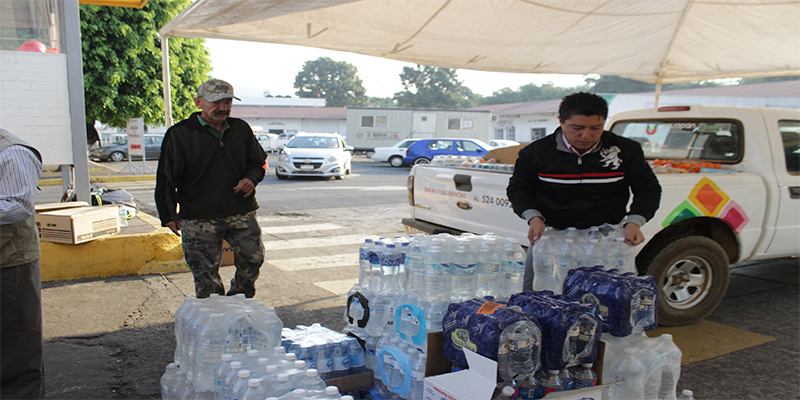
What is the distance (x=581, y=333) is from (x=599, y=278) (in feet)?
1.67

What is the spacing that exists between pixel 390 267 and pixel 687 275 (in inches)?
117

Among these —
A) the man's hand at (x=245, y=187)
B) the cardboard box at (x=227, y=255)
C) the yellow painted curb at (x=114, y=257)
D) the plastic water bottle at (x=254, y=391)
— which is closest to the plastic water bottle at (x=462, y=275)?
the plastic water bottle at (x=254, y=391)

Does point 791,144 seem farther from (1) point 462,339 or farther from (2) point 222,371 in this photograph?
(2) point 222,371

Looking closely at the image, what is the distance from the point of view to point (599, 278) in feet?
8.89

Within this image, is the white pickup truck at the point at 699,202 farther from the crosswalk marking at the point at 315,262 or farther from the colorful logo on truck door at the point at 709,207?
the crosswalk marking at the point at 315,262

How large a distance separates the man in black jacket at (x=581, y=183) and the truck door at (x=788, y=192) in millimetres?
2707

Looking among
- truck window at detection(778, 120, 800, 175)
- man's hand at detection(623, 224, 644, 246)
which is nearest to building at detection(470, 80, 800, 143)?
truck window at detection(778, 120, 800, 175)

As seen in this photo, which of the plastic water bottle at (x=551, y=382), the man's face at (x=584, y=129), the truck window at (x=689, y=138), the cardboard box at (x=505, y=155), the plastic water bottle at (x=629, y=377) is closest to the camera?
the plastic water bottle at (x=551, y=382)

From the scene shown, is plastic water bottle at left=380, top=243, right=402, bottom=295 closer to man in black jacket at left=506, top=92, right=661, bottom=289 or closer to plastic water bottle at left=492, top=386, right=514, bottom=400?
man in black jacket at left=506, top=92, right=661, bottom=289

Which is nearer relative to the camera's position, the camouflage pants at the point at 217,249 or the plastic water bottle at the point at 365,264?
the plastic water bottle at the point at 365,264

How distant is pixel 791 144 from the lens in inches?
206

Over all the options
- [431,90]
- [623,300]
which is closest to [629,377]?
[623,300]

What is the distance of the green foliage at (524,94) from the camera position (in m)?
98.3

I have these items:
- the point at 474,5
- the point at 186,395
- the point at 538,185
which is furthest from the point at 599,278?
the point at 474,5
